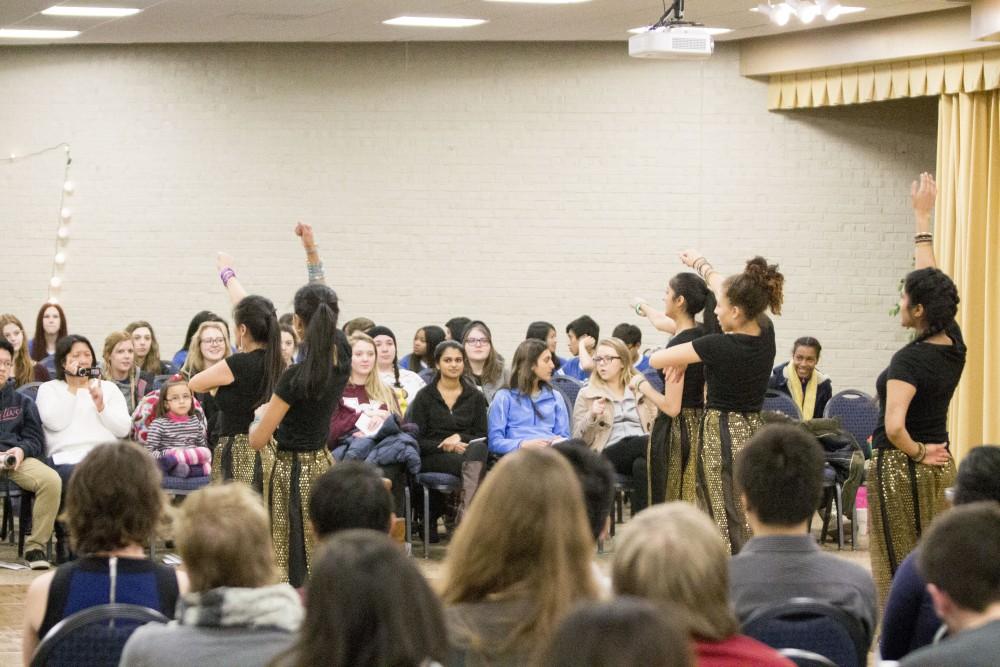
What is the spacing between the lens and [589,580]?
2424 millimetres

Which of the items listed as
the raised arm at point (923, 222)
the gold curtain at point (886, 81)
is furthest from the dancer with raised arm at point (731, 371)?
the gold curtain at point (886, 81)

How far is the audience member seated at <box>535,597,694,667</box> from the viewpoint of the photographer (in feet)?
4.65

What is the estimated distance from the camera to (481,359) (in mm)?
8891

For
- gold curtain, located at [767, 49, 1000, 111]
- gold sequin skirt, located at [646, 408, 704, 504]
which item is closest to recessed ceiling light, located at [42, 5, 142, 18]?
gold curtain, located at [767, 49, 1000, 111]

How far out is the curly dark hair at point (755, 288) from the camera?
5.26 meters

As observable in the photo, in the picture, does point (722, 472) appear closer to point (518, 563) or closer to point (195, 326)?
point (518, 563)

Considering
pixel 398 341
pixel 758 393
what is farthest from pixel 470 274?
pixel 758 393

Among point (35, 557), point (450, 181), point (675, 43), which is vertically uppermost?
point (675, 43)

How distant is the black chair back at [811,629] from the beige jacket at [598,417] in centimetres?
514

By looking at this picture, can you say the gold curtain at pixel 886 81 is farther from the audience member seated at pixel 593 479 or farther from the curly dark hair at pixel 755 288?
the audience member seated at pixel 593 479

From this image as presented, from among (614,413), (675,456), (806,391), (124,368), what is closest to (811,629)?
(675,456)

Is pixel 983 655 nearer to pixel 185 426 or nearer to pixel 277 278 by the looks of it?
pixel 185 426

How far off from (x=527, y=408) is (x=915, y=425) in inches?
132

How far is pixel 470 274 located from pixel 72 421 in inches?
179
